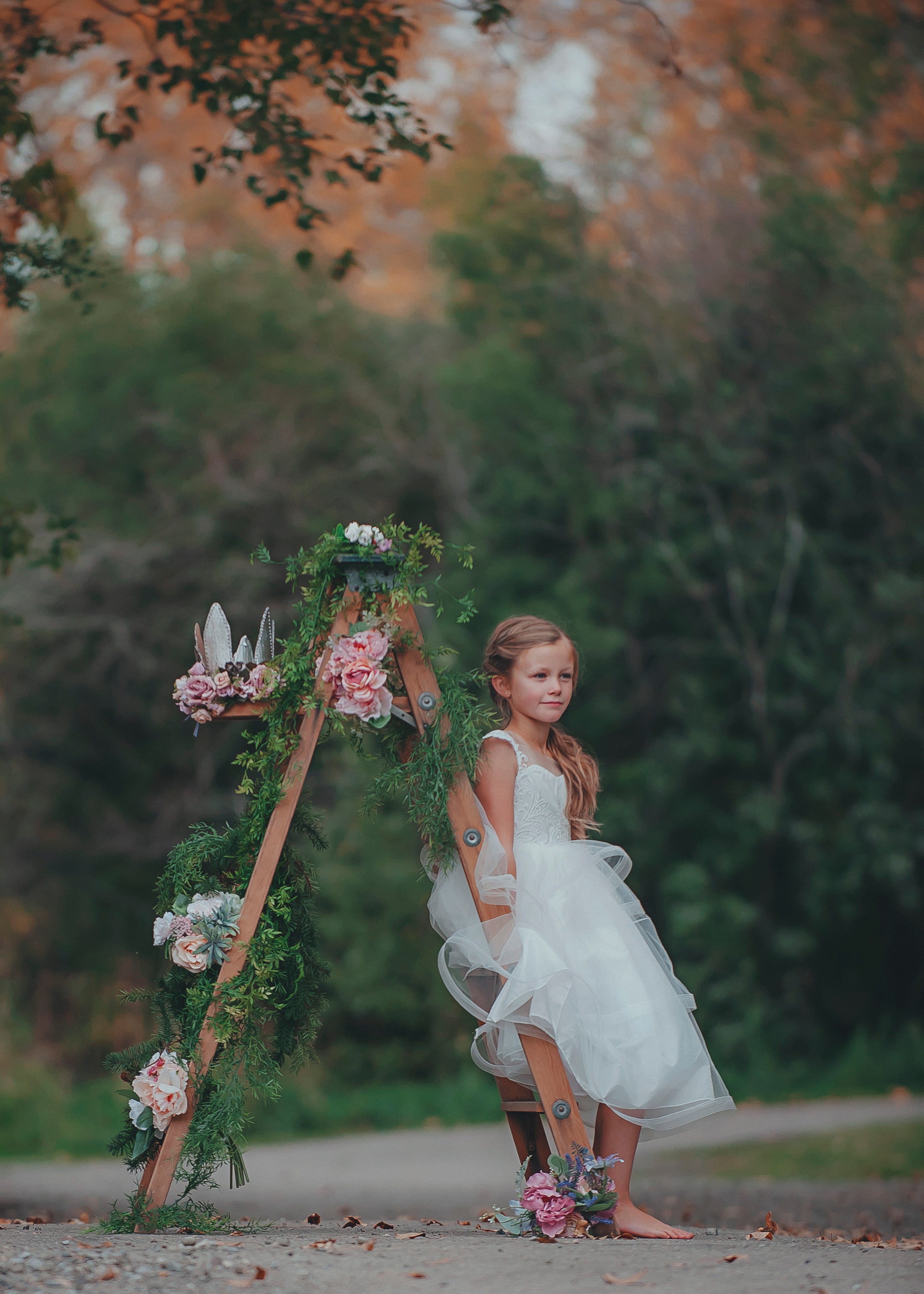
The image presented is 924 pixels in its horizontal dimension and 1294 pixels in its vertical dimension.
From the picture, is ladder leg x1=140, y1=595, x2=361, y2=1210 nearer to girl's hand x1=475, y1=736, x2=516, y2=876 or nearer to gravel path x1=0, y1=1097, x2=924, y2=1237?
girl's hand x1=475, y1=736, x2=516, y2=876

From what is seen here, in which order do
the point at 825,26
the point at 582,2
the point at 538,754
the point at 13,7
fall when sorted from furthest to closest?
the point at 582,2, the point at 825,26, the point at 13,7, the point at 538,754

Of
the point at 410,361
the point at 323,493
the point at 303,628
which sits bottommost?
the point at 323,493

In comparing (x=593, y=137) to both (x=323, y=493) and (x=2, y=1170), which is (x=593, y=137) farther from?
(x=2, y=1170)

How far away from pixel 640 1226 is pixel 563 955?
79 centimetres

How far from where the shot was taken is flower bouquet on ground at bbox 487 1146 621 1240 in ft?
11.4

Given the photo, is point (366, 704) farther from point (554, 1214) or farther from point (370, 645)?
point (554, 1214)

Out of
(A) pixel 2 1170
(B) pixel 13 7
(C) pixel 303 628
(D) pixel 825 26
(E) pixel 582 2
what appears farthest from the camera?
(E) pixel 582 2

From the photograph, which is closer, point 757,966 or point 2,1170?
point 2,1170

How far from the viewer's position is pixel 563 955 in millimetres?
3609

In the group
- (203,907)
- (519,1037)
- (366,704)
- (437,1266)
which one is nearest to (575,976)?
(519,1037)

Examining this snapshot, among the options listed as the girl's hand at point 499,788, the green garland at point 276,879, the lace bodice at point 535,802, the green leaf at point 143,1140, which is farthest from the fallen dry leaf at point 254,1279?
the lace bodice at point 535,802

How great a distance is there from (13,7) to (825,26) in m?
6.67

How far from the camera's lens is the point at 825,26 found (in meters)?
9.79

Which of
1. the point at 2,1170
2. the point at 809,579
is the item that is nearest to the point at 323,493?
the point at 809,579
